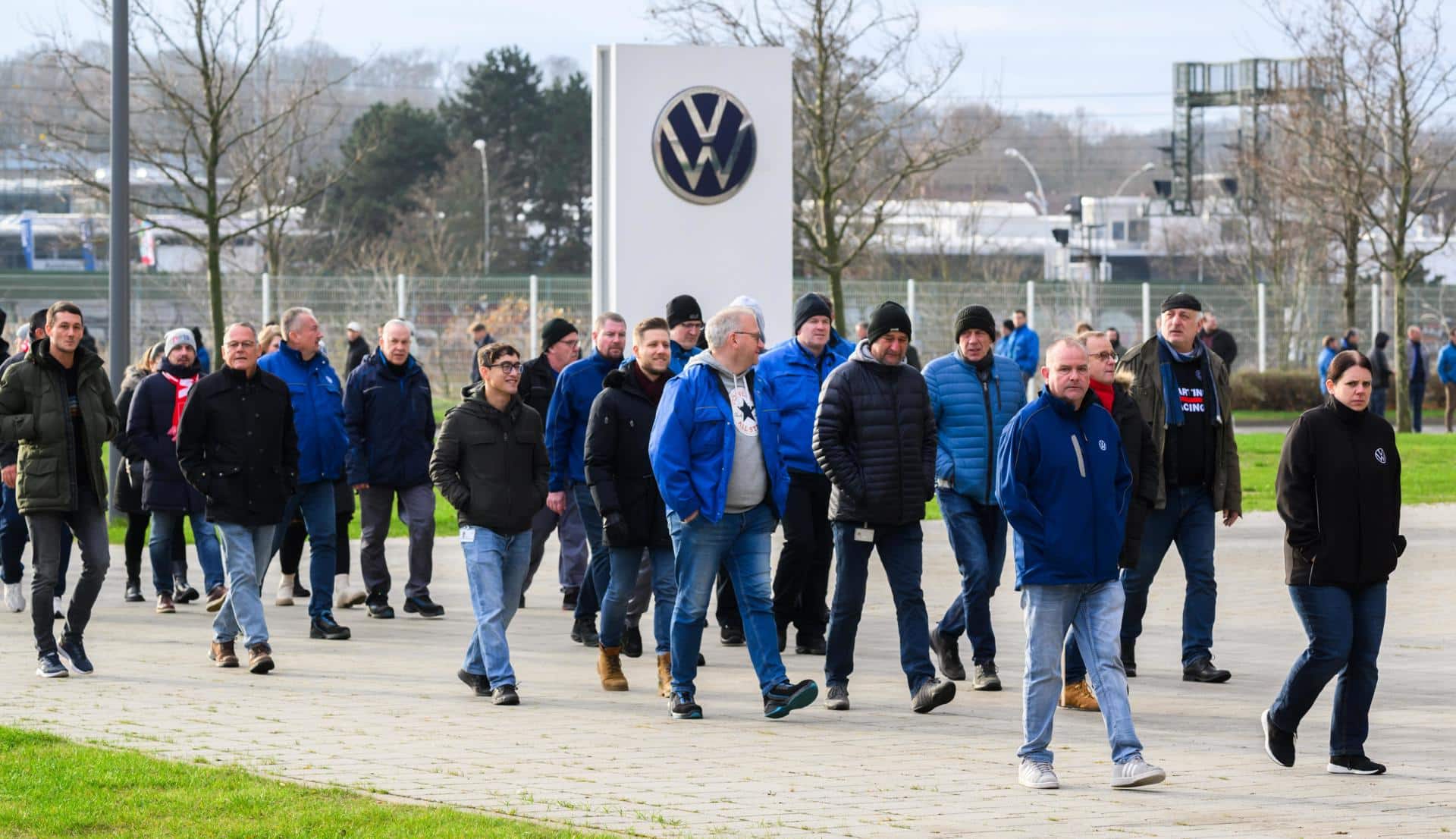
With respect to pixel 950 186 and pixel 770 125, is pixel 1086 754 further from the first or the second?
pixel 950 186

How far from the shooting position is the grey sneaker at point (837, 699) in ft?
28.8

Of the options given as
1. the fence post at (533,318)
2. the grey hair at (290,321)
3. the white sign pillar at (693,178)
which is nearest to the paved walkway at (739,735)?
the grey hair at (290,321)

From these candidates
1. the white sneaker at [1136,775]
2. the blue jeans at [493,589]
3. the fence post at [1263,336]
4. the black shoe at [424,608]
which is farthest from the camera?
the fence post at [1263,336]

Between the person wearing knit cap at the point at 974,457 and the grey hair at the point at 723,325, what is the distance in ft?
3.55

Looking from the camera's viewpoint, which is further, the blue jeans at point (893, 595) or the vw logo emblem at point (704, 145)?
the vw logo emblem at point (704, 145)

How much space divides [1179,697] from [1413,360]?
2446 centimetres

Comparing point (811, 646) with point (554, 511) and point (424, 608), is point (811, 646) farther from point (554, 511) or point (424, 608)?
point (424, 608)

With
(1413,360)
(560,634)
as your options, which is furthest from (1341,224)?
(560,634)

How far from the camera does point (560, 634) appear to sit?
11.3 metres

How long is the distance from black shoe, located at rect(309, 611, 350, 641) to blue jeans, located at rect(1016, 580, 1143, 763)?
5070mm

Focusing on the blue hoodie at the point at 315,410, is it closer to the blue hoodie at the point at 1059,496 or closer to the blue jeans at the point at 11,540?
the blue jeans at the point at 11,540

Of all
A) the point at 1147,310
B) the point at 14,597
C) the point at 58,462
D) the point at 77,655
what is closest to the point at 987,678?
the point at 77,655

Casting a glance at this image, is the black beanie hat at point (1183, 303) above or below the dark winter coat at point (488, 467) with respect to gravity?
above

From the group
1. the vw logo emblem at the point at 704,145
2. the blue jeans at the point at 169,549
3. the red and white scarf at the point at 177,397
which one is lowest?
the blue jeans at the point at 169,549
